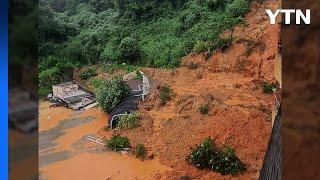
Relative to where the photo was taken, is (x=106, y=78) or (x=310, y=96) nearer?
(x=310, y=96)

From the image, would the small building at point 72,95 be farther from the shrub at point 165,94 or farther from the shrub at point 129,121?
Answer: the shrub at point 165,94

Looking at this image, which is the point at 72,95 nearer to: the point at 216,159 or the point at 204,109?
the point at 204,109

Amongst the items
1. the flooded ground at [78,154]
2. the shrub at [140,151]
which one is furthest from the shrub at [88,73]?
the shrub at [140,151]

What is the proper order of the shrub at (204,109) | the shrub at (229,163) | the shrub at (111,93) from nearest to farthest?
1. the shrub at (229,163)
2. the shrub at (204,109)
3. the shrub at (111,93)

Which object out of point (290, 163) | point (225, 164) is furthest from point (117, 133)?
point (290, 163)

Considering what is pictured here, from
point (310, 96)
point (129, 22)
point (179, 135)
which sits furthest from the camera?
point (129, 22)

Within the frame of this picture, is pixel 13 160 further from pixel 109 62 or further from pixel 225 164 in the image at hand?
pixel 225 164
